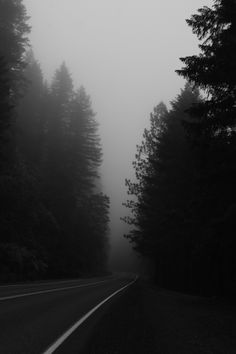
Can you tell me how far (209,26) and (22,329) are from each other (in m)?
13.3

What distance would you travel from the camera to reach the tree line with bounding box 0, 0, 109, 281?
30.9m

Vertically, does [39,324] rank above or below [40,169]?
below

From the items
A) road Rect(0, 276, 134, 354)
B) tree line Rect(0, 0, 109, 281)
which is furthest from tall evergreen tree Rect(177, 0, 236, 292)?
tree line Rect(0, 0, 109, 281)

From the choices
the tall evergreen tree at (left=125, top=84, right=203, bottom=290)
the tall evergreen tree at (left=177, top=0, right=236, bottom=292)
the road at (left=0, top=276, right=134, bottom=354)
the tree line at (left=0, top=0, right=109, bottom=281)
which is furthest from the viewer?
the tree line at (left=0, top=0, right=109, bottom=281)

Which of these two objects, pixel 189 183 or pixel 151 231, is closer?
pixel 189 183

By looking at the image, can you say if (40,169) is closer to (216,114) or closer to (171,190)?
(171,190)

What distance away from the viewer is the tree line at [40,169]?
30.9m

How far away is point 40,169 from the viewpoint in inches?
1678

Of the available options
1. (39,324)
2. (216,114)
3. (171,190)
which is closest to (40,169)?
(171,190)

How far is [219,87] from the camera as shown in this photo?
58.6ft

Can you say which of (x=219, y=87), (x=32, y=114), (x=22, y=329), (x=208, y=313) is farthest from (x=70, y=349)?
(x=32, y=114)

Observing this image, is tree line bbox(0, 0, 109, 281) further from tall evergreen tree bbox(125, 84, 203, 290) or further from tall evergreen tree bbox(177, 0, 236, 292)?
tall evergreen tree bbox(177, 0, 236, 292)

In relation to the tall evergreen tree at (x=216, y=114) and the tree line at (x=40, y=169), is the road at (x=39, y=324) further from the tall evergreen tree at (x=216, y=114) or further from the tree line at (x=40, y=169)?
the tree line at (x=40, y=169)

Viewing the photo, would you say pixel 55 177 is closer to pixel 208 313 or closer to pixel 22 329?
pixel 208 313
